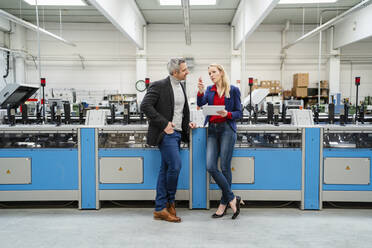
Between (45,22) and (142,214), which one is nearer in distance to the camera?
(142,214)

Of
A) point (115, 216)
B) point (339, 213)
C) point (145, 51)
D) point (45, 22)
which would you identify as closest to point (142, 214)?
point (115, 216)

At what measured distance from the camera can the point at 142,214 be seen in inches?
93.0

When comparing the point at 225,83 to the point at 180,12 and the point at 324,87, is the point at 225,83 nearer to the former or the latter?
the point at 180,12

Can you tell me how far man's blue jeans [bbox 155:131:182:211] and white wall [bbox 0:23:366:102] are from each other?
6963 millimetres

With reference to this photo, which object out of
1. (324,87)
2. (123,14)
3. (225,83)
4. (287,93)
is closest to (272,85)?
(287,93)

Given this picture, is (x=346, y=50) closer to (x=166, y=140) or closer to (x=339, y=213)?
(x=339, y=213)

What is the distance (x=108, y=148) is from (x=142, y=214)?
25.5 inches

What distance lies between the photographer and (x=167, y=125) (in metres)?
2.08

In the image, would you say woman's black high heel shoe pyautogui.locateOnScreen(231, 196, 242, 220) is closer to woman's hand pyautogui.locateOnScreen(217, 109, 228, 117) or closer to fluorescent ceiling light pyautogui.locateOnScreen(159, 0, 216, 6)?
woman's hand pyautogui.locateOnScreen(217, 109, 228, 117)

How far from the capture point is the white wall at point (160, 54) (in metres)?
8.95

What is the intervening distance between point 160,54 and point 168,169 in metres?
7.31

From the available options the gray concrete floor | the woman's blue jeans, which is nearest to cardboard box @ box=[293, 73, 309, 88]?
the gray concrete floor

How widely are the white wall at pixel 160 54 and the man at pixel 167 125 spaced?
6886mm

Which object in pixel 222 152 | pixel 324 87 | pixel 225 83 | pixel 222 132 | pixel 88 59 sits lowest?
pixel 222 152
